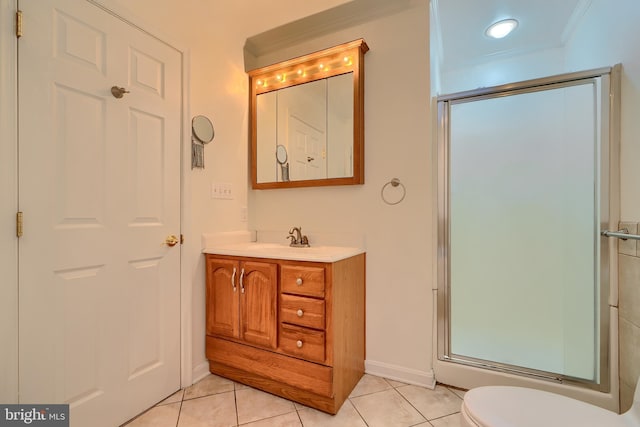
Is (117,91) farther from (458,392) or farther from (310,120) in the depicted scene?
(458,392)

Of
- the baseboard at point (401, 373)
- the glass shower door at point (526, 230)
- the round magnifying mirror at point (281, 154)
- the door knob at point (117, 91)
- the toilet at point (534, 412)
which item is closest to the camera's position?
the toilet at point (534, 412)

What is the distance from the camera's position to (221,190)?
77.9 inches

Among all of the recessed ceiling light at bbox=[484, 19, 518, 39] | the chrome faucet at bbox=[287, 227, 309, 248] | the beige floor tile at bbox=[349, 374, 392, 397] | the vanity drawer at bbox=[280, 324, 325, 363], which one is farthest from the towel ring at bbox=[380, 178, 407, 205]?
the recessed ceiling light at bbox=[484, 19, 518, 39]

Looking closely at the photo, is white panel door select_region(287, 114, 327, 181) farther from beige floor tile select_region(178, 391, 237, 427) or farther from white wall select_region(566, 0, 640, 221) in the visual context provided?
white wall select_region(566, 0, 640, 221)

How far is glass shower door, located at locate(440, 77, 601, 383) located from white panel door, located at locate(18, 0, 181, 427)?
5.80ft

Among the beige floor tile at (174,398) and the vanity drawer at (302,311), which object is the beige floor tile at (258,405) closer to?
the beige floor tile at (174,398)

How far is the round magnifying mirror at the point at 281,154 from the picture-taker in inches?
84.8

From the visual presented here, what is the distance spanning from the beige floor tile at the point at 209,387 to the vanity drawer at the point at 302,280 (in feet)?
2.50

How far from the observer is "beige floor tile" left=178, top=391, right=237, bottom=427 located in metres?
1.38

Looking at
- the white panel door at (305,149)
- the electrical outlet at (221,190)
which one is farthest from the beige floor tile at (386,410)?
the electrical outlet at (221,190)

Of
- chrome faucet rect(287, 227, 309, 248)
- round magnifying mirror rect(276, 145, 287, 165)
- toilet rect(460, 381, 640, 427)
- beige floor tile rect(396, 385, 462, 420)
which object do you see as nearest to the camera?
toilet rect(460, 381, 640, 427)

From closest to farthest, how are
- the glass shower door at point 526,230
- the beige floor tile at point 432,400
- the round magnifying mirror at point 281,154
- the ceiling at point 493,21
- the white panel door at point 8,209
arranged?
1. the white panel door at point 8,209
2. the beige floor tile at point 432,400
3. the glass shower door at point 526,230
4. the ceiling at point 493,21
5. the round magnifying mirror at point 281,154

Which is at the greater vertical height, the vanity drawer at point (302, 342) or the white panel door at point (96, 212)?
the white panel door at point (96, 212)

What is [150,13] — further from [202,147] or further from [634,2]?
[634,2]
